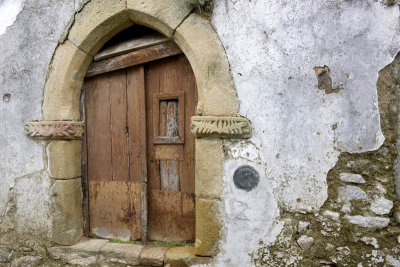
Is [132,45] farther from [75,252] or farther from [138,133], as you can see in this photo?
[75,252]

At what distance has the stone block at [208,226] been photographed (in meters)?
1.94

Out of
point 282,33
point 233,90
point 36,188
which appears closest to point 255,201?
point 233,90

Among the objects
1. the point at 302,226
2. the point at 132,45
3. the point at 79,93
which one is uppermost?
the point at 132,45

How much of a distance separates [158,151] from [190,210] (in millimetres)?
609

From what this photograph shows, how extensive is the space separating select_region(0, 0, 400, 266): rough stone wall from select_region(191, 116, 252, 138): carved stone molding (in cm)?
8

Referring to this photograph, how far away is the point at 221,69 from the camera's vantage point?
6.26 feet

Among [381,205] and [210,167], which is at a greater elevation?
[210,167]

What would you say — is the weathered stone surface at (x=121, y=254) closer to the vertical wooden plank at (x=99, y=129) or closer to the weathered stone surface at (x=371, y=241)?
the vertical wooden plank at (x=99, y=129)

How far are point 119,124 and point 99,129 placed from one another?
0.21m

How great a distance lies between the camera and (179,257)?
6.75 feet

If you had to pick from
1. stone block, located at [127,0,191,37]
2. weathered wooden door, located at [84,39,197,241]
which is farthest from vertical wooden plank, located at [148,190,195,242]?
stone block, located at [127,0,191,37]

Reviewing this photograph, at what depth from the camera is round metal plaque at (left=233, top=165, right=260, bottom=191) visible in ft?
6.18

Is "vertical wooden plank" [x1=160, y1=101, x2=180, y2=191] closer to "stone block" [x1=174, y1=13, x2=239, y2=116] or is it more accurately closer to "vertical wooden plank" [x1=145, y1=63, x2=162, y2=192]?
"vertical wooden plank" [x1=145, y1=63, x2=162, y2=192]

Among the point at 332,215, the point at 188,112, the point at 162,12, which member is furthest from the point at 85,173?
the point at 332,215
